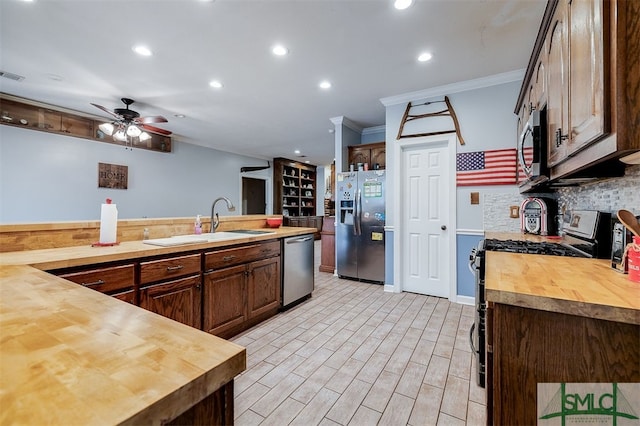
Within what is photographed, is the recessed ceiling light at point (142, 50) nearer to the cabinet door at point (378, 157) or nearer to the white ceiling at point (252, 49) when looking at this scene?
the white ceiling at point (252, 49)

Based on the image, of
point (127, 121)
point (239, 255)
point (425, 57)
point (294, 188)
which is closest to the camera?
point (239, 255)

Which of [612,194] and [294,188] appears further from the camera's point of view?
[294,188]

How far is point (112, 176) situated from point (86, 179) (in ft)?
1.26

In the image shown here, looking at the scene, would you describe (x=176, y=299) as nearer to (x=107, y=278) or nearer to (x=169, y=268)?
(x=169, y=268)

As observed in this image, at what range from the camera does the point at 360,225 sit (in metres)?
4.31

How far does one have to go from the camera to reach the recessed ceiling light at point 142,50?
2.61m

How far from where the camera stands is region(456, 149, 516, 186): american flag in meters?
3.14

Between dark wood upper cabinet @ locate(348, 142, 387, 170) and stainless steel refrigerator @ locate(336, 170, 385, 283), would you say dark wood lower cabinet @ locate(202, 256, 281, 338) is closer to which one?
stainless steel refrigerator @ locate(336, 170, 385, 283)

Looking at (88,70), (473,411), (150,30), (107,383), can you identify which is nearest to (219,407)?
(107,383)

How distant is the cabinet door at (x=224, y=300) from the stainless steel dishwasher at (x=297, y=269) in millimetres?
591

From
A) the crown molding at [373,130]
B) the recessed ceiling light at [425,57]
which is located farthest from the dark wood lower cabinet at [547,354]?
the crown molding at [373,130]

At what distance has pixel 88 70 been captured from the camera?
3.05 metres

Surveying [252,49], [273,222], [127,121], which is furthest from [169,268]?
[127,121]

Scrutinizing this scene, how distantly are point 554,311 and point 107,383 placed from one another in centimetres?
119
